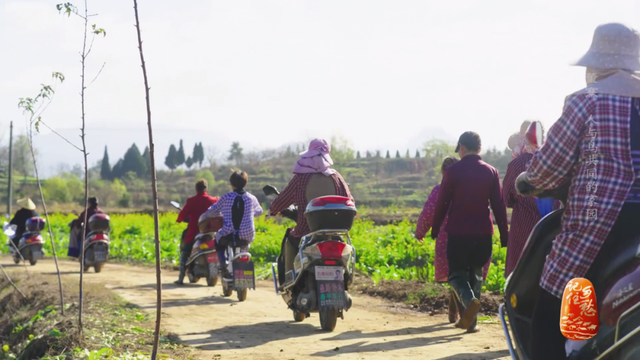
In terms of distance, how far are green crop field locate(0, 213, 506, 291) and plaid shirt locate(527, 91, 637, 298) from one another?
23.0ft

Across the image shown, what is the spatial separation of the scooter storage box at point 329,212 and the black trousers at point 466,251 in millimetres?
1032

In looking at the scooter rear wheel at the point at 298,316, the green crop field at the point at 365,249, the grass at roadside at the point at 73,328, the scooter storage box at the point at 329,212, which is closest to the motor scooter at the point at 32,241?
the green crop field at the point at 365,249

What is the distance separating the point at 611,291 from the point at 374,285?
30.1 ft

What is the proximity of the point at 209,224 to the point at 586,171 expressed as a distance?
940cm

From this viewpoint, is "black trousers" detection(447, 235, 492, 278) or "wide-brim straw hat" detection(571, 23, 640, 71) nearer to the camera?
"wide-brim straw hat" detection(571, 23, 640, 71)

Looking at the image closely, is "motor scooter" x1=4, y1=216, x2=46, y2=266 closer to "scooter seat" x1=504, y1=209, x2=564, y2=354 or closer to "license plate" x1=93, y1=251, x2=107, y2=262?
"license plate" x1=93, y1=251, x2=107, y2=262

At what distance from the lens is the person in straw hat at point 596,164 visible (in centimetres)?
347

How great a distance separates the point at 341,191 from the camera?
877cm

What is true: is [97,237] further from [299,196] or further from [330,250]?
[330,250]

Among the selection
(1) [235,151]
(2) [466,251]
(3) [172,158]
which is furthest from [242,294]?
(3) [172,158]

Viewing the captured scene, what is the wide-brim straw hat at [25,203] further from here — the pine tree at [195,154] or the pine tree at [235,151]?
the pine tree at [195,154]

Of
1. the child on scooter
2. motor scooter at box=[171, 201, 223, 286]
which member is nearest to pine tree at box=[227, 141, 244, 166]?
motor scooter at box=[171, 201, 223, 286]

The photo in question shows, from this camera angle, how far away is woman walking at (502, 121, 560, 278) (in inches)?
278

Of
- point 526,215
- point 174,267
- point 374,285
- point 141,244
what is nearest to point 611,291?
point 526,215
